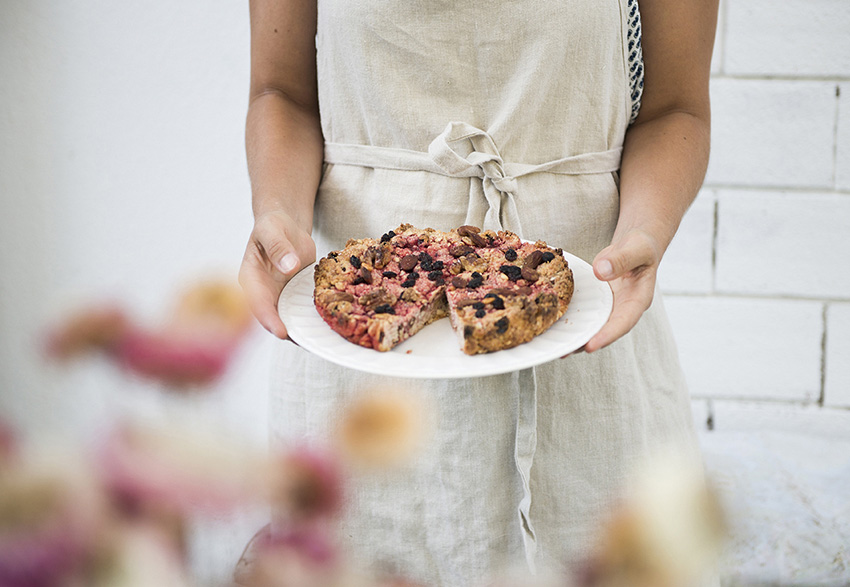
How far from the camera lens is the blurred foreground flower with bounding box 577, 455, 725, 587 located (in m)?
0.36

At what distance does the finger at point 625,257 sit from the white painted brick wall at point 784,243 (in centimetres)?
108

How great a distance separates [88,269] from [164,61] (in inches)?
45.6

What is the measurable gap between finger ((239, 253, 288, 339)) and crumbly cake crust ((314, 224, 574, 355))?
0.06 m

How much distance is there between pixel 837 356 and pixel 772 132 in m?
0.63

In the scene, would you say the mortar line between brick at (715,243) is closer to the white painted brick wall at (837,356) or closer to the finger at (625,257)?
the white painted brick wall at (837,356)

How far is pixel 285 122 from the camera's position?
99 centimetres

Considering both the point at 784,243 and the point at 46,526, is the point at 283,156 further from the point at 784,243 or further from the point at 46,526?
the point at 784,243

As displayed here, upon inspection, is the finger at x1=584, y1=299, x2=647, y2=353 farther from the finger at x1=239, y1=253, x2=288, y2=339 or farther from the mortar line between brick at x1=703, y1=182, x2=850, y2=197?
the mortar line between brick at x1=703, y1=182, x2=850, y2=197

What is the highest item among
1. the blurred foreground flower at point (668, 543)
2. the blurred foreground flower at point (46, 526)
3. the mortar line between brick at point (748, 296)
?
the blurred foreground flower at point (46, 526)

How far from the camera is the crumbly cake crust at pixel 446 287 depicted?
2.45 feet

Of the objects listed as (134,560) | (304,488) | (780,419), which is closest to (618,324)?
(304,488)

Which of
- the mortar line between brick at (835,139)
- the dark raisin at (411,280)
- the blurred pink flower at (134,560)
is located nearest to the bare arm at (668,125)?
the dark raisin at (411,280)

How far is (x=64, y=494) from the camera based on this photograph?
0.26m

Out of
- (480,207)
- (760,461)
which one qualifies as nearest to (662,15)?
(480,207)
